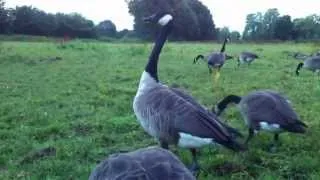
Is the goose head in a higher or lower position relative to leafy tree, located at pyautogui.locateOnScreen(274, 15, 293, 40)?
higher

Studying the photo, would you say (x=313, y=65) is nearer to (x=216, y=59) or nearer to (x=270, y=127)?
(x=216, y=59)

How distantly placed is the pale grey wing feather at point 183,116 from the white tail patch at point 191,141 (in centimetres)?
6

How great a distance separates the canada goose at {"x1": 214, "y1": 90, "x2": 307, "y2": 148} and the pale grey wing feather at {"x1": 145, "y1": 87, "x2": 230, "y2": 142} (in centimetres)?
150

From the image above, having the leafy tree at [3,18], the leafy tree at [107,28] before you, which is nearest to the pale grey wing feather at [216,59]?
the leafy tree at [3,18]

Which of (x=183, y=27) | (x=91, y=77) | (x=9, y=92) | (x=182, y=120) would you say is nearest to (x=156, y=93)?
(x=182, y=120)

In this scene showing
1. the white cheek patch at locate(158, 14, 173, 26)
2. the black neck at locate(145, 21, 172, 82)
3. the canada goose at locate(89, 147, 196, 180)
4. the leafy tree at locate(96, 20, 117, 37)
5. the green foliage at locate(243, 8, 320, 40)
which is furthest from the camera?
the leafy tree at locate(96, 20, 117, 37)

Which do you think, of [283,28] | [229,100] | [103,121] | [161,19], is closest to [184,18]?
[283,28]

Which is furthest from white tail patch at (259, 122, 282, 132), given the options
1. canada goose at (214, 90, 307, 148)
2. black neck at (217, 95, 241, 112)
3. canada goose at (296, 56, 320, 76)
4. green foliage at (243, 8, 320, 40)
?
green foliage at (243, 8, 320, 40)

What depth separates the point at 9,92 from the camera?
49.1ft

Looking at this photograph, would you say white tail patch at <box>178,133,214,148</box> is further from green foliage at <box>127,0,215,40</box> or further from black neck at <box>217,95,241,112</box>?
green foliage at <box>127,0,215,40</box>

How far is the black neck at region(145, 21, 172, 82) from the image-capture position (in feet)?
27.2

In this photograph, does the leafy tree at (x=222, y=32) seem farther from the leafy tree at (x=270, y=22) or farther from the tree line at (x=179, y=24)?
the leafy tree at (x=270, y=22)

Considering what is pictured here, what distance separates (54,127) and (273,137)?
13.1ft

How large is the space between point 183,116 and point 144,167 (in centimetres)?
266
